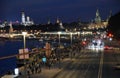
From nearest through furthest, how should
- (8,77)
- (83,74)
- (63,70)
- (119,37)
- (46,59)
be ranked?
(8,77)
(83,74)
(63,70)
(46,59)
(119,37)

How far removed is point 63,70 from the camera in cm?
6431

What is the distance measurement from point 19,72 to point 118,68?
1733 centimetres

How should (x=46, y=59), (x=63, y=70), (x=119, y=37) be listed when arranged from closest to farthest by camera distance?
(x=63, y=70)
(x=46, y=59)
(x=119, y=37)

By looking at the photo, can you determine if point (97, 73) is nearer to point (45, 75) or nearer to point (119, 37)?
point (45, 75)

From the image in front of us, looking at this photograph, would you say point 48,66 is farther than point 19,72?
Yes

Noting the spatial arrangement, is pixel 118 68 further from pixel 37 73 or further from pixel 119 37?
pixel 119 37

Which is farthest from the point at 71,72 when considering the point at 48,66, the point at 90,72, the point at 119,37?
the point at 119,37

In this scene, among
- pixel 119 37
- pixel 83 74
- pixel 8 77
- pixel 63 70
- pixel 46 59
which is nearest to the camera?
pixel 8 77

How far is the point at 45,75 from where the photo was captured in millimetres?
56625

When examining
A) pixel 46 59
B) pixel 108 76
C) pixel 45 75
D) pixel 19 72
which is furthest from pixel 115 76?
pixel 46 59

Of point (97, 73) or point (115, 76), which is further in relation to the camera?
point (97, 73)

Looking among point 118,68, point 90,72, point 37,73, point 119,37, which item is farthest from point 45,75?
point 119,37

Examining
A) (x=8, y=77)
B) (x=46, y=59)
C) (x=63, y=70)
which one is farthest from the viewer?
(x=46, y=59)

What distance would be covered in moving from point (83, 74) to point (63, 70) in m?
6.52
